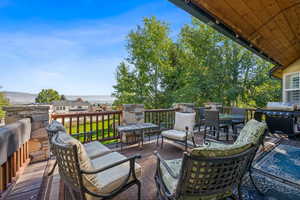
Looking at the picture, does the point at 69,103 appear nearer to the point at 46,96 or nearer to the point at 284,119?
the point at 46,96

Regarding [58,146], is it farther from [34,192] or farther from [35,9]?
[35,9]

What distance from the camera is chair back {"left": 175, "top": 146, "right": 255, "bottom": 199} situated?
1071 millimetres

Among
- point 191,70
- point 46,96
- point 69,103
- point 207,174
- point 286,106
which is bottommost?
point 69,103

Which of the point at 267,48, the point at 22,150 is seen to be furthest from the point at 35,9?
the point at 267,48

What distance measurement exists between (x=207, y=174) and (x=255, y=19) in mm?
3519

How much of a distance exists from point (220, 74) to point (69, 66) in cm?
1301

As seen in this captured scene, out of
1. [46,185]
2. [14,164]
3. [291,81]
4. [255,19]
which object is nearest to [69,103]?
[14,164]

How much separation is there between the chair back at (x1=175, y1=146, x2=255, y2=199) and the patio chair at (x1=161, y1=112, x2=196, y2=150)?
1977mm

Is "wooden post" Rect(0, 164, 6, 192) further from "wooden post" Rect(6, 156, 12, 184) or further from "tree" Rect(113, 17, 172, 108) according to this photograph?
Answer: "tree" Rect(113, 17, 172, 108)

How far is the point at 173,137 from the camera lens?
3367 millimetres

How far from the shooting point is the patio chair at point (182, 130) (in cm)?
330

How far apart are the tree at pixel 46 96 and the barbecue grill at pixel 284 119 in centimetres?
3502

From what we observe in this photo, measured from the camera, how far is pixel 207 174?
1.12 m

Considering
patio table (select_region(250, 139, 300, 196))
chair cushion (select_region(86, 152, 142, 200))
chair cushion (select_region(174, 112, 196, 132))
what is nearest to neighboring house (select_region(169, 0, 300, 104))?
chair cushion (select_region(174, 112, 196, 132))
